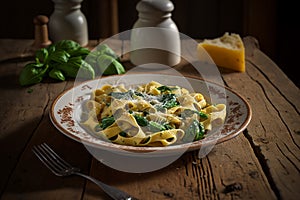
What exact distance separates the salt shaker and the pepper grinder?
1.36ft

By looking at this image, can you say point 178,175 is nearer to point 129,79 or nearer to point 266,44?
point 129,79

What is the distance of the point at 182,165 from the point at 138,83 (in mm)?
612

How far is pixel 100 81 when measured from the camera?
1945mm

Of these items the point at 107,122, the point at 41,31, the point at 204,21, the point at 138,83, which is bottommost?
the point at 204,21

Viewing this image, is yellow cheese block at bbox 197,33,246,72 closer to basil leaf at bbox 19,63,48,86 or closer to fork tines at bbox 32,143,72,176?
basil leaf at bbox 19,63,48,86

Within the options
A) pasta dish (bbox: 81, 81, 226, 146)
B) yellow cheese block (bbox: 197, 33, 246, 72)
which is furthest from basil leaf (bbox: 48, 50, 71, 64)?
yellow cheese block (bbox: 197, 33, 246, 72)

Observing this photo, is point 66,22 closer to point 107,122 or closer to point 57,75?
point 57,75

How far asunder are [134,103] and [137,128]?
0.58 ft

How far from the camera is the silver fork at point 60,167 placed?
127 cm

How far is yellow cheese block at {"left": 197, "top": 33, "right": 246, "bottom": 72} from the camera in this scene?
236 cm

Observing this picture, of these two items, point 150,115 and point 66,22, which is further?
point 66,22

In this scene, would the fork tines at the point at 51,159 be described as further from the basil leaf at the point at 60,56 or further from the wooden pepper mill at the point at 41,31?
the wooden pepper mill at the point at 41,31

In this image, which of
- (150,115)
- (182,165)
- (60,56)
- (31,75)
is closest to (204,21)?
(60,56)

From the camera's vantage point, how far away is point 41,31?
8.83 ft
